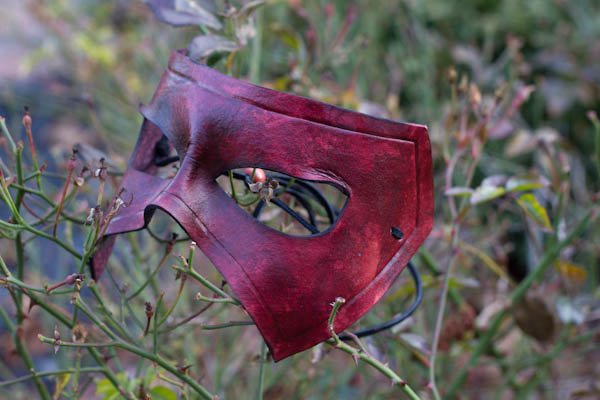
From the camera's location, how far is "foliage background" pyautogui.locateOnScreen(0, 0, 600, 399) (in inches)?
42.3

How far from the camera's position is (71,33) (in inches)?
101

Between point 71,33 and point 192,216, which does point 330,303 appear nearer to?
point 192,216

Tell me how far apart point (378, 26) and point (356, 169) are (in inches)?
80.5

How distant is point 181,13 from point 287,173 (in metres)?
0.30

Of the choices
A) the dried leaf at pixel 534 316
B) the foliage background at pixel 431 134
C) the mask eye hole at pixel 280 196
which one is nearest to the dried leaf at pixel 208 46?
the mask eye hole at pixel 280 196

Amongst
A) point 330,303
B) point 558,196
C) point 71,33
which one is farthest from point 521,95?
point 71,33

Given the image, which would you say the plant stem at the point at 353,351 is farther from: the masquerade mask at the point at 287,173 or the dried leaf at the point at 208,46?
the dried leaf at the point at 208,46

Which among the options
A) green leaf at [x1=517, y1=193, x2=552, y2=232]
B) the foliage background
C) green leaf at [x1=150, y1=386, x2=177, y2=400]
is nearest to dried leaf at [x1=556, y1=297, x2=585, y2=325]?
the foliage background

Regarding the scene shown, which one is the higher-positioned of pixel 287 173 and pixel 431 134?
pixel 287 173

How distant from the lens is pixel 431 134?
1.22 metres

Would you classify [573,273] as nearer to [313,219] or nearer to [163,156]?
[313,219]

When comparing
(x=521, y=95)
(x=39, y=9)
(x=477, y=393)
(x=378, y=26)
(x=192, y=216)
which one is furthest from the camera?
(x=378, y=26)

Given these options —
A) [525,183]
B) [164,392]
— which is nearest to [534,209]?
[525,183]

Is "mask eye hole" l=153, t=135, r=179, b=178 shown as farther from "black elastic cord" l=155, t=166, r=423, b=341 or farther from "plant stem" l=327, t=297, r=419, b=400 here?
"plant stem" l=327, t=297, r=419, b=400
